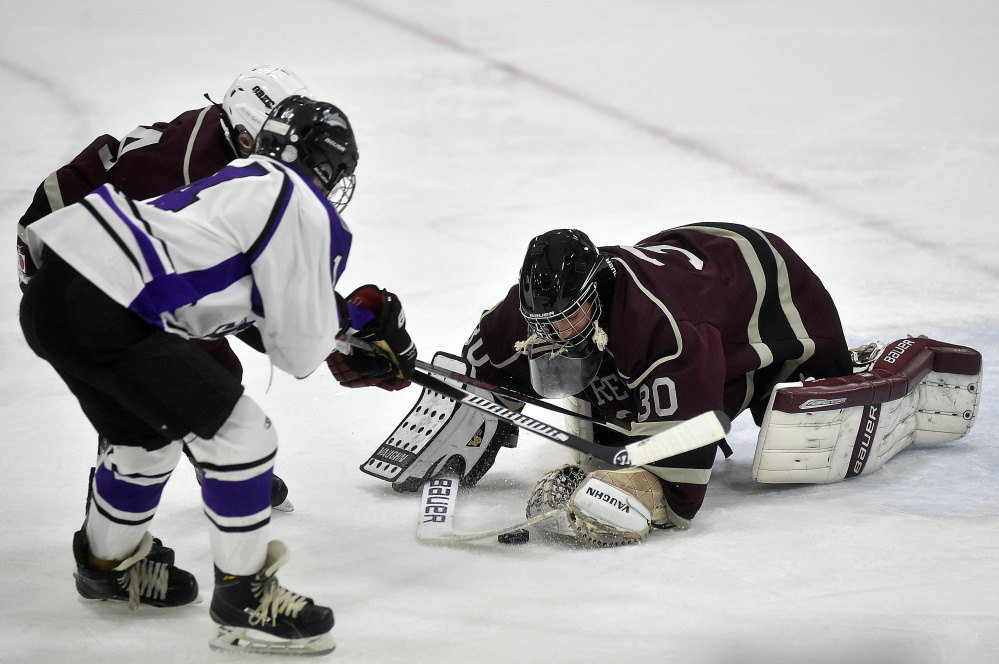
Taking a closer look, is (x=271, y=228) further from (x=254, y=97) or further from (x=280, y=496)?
(x=280, y=496)

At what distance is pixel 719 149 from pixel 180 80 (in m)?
3.16

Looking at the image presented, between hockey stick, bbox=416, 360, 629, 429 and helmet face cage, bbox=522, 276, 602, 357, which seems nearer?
helmet face cage, bbox=522, 276, 602, 357

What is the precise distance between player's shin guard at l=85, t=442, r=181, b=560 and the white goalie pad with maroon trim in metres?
1.50

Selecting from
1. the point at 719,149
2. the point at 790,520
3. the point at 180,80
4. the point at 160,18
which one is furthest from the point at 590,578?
the point at 160,18

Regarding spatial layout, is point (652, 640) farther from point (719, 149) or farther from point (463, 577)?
point (719, 149)

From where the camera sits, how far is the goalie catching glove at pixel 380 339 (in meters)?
2.33

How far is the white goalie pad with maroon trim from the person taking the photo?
8.92 feet

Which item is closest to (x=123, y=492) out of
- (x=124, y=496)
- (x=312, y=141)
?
(x=124, y=496)

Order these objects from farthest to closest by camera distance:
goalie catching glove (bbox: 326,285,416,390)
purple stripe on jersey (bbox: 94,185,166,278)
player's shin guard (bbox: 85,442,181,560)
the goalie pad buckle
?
1. the goalie pad buckle
2. goalie catching glove (bbox: 326,285,416,390)
3. player's shin guard (bbox: 85,442,181,560)
4. purple stripe on jersey (bbox: 94,185,166,278)

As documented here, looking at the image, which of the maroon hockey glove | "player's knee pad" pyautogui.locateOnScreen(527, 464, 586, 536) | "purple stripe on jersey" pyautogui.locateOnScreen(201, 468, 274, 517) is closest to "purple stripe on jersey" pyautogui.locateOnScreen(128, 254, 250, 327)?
"purple stripe on jersey" pyautogui.locateOnScreen(201, 468, 274, 517)

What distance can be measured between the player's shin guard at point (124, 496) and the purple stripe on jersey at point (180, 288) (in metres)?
0.35

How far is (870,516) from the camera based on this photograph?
2.58m

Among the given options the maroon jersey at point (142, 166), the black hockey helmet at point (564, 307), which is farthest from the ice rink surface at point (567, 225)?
the maroon jersey at point (142, 166)

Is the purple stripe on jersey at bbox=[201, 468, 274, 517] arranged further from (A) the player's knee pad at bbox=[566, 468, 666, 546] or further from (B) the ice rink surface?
(A) the player's knee pad at bbox=[566, 468, 666, 546]
